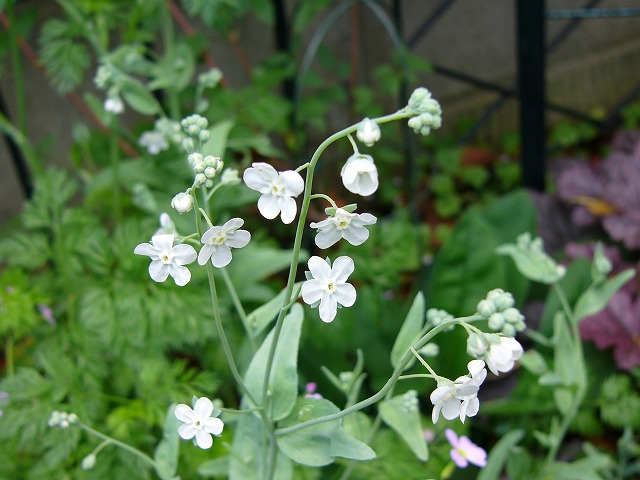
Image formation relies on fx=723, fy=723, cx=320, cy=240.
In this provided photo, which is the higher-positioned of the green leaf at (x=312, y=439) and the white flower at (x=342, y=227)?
the white flower at (x=342, y=227)

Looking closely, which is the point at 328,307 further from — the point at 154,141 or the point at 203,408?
the point at 154,141

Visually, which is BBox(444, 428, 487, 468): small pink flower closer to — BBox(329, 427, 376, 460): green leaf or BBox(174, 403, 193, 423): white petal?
BBox(329, 427, 376, 460): green leaf

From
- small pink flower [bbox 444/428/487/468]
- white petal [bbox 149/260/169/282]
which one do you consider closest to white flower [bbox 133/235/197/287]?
white petal [bbox 149/260/169/282]

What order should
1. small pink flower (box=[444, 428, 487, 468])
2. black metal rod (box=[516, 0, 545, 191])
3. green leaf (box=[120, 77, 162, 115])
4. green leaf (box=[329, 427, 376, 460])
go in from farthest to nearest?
black metal rod (box=[516, 0, 545, 191])
green leaf (box=[120, 77, 162, 115])
small pink flower (box=[444, 428, 487, 468])
green leaf (box=[329, 427, 376, 460])

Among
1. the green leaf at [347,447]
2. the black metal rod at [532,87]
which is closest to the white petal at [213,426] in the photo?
the green leaf at [347,447]

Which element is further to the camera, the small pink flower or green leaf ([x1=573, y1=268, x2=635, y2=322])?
green leaf ([x1=573, y1=268, x2=635, y2=322])

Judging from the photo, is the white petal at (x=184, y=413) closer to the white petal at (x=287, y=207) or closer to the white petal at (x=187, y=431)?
the white petal at (x=187, y=431)
